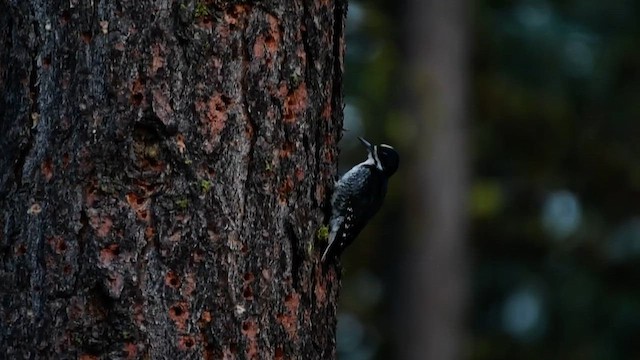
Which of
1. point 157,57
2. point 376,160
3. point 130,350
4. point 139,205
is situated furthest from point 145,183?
point 376,160

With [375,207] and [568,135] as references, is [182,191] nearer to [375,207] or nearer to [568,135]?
[375,207]

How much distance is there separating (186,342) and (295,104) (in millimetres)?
728

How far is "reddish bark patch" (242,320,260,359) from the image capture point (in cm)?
362

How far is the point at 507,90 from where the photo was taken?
13492mm

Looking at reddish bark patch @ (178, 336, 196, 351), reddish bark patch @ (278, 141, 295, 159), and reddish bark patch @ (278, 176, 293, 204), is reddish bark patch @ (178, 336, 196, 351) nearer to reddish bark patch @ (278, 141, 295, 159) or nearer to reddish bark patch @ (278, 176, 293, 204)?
reddish bark patch @ (278, 176, 293, 204)

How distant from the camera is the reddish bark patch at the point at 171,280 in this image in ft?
11.6

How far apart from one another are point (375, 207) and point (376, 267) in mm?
9160

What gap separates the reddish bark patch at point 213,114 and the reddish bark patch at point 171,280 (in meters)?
0.38

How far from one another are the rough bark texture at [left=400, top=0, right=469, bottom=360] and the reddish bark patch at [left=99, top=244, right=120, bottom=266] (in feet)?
20.7

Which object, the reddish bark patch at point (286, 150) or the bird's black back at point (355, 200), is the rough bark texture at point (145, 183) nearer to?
the reddish bark patch at point (286, 150)

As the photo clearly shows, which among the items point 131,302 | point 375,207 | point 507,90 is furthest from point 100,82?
point 507,90

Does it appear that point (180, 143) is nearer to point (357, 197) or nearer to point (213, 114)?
point (213, 114)

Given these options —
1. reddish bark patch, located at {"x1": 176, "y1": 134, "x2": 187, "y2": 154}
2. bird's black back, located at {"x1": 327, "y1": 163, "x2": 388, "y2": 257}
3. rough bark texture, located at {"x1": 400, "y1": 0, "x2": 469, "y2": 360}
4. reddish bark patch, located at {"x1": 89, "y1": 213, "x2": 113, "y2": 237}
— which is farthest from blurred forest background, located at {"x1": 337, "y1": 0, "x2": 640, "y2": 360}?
reddish bark patch, located at {"x1": 89, "y1": 213, "x2": 113, "y2": 237}

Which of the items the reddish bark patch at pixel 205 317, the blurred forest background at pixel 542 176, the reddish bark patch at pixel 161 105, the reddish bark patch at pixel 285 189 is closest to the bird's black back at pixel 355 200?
the reddish bark patch at pixel 285 189
